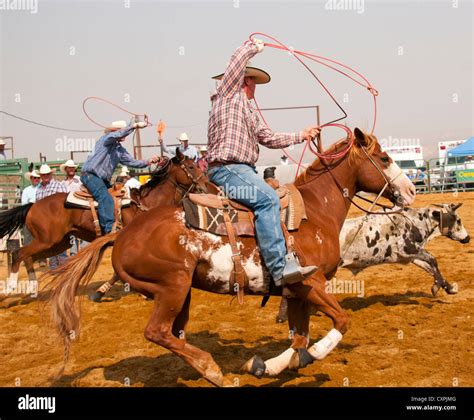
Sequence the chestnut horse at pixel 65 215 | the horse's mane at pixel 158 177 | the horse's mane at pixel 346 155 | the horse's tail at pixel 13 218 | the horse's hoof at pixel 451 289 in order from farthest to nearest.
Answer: the horse's tail at pixel 13 218
the chestnut horse at pixel 65 215
the horse's mane at pixel 158 177
the horse's hoof at pixel 451 289
the horse's mane at pixel 346 155

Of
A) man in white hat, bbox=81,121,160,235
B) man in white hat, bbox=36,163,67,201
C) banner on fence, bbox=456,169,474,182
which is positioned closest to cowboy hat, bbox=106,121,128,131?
man in white hat, bbox=81,121,160,235

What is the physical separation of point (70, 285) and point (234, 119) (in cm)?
201

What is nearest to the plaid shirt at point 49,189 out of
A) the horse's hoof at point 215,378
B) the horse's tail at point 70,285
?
the horse's tail at point 70,285

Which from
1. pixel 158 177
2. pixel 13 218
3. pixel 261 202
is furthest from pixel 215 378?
pixel 13 218

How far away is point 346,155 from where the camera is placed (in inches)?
207

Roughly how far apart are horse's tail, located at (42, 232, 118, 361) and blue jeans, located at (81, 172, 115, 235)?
3538mm

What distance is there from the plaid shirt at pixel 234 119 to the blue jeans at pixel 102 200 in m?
4.02

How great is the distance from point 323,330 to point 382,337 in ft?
2.25

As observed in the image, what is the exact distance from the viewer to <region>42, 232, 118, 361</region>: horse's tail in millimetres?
4762

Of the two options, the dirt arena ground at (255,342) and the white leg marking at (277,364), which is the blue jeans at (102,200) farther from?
the white leg marking at (277,364)

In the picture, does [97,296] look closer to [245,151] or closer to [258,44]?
[245,151]

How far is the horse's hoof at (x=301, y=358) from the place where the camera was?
4.50m
